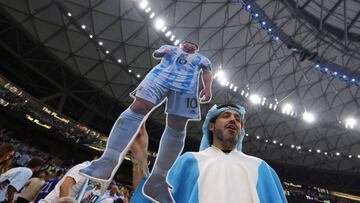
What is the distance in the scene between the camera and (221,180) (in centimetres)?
296

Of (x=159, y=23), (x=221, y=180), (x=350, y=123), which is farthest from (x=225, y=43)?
(x=221, y=180)

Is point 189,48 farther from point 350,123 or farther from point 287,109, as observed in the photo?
point 350,123

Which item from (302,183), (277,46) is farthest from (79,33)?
(302,183)

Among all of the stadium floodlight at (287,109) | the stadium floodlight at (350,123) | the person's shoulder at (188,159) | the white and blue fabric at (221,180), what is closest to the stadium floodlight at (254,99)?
the stadium floodlight at (287,109)

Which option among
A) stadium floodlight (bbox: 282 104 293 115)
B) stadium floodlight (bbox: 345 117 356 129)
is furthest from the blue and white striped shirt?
stadium floodlight (bbox: 345 117 356 129)

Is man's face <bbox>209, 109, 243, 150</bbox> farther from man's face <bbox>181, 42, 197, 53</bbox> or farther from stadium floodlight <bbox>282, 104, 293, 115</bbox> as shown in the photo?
stadium floodlight <bbox>282, 104, 293, 115</bbox>

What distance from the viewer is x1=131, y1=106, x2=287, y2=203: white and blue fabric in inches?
112

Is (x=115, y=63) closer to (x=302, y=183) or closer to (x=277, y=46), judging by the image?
(x=277, y=46)

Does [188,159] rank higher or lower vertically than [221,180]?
higher

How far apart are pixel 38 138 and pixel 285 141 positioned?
2787 cm

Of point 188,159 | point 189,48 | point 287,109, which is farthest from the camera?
point 287,109

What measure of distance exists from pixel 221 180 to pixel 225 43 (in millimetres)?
25311

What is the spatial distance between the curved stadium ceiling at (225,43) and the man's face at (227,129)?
1712 cm

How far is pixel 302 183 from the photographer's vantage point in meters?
44.5
